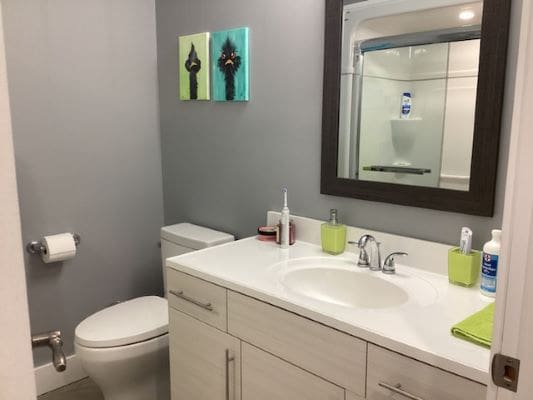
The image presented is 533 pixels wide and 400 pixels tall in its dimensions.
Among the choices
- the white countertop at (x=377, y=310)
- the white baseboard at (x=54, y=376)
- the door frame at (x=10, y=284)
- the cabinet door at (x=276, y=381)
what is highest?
the door frame at (x=10, y=284)

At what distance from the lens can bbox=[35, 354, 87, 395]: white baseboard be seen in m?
2.33

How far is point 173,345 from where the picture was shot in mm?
1791

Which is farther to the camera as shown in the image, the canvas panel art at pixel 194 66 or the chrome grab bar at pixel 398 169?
the canvas panel art at pixel 194 66

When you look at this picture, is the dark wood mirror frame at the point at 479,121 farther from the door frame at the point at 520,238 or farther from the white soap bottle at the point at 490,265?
the door frame at the point at 520,238

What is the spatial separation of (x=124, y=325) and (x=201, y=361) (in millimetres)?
512

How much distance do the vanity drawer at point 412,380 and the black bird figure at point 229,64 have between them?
4.61 ft

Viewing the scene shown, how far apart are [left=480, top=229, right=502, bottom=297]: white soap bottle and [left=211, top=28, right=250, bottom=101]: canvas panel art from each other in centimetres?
121

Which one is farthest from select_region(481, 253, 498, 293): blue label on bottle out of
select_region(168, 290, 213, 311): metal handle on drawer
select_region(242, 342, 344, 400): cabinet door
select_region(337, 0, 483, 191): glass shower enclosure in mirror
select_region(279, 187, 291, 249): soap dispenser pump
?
select_region(168, 290, 213, 311): metal handle on drawer

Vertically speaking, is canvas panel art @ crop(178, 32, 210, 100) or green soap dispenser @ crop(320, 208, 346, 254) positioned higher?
canvas panel art @ crop(178, 32, 210, 100)

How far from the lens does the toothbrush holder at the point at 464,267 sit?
1424 millimetres

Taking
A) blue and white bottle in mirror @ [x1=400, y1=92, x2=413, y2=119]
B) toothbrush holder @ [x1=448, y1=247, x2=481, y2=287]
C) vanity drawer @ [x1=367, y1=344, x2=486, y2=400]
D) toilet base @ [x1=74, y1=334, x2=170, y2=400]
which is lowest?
toilet base @ [x1=74, y1=334, x2=170, y2=400]

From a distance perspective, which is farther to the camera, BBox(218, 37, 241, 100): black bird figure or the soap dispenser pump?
BBox(218, 37, 241, 100): black bird figure

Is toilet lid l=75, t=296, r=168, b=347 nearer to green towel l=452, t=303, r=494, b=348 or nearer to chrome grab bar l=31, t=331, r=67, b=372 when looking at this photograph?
chrome grab bar l=31, t=331, r=67, b=372

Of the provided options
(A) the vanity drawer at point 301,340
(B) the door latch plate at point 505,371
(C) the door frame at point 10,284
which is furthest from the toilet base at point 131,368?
(B) the door latch plate at point 505,371
